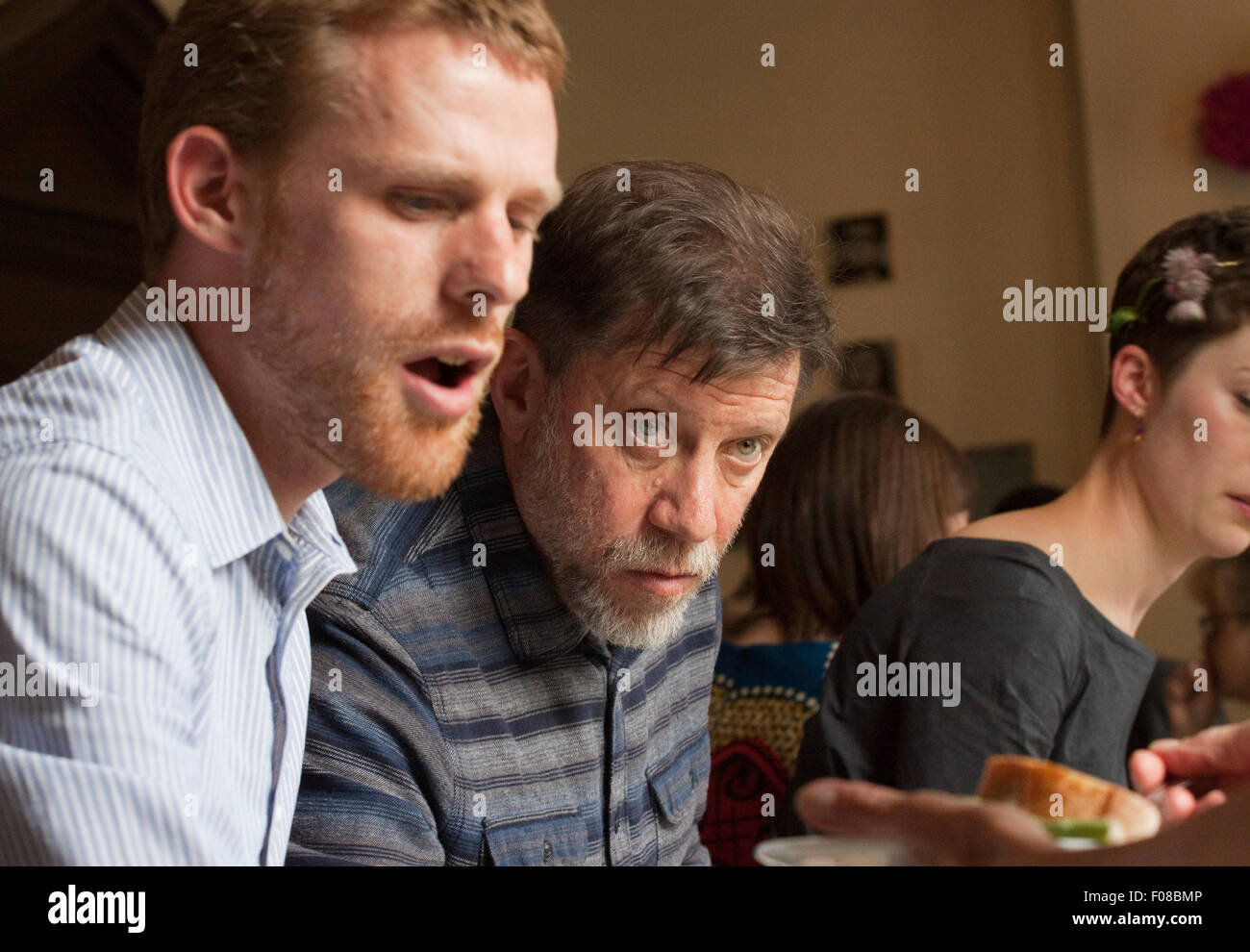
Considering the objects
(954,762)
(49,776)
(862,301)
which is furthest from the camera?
(862,301)

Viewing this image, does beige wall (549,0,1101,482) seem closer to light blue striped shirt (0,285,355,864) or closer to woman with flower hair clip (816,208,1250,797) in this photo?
woman with flower hair clip (816,208,1250,797)

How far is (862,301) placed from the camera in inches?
67.8

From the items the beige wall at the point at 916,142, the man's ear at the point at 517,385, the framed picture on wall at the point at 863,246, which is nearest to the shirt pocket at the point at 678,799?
the man's ear at the point at 517,385

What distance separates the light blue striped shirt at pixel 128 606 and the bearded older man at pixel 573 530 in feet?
0.46

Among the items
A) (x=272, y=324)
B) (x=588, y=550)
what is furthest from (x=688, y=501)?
(x=272, y=324)

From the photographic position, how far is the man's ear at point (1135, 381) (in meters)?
0.79

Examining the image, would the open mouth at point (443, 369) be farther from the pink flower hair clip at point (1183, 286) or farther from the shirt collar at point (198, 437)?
the pink flower hair clip at point (1183, 286)

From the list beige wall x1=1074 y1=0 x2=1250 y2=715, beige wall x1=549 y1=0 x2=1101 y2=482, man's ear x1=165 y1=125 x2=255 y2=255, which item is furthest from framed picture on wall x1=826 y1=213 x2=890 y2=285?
man's ear x1=165 y1=125 x2=255 y2=255

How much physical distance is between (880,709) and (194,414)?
453mm

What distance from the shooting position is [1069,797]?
0.58 meters

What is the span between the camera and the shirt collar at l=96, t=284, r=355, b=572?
556 mm

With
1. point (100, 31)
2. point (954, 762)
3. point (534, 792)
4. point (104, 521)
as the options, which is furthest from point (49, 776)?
point (100, 31)

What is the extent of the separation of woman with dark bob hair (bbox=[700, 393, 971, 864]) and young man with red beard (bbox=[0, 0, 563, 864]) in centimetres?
43
